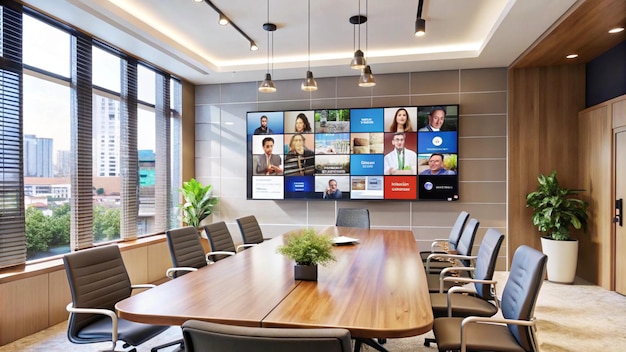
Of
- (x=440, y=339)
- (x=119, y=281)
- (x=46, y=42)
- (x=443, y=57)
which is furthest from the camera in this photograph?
(x=443, y=57)

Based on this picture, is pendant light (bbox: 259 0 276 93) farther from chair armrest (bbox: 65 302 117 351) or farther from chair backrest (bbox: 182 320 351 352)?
chair backrest (bbox: 182 320 351 352)

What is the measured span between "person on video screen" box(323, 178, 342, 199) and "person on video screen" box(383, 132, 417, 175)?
862 mm

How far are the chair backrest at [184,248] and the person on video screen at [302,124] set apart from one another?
324 centimetres

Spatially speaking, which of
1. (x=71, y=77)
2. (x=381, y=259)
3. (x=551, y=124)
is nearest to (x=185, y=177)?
(x=71, y=77)

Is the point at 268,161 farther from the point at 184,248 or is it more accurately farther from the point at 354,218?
the point at 184,248

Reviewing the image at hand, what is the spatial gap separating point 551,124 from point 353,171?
3043 millimetres

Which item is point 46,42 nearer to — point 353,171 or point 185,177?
point 185,177

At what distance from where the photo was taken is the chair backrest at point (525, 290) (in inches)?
78.3

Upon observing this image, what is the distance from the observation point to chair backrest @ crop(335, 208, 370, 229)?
17.7ft

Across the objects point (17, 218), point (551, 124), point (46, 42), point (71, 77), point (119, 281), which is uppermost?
point (46, 42)

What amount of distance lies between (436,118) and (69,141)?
5055 mm

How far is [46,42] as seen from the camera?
414 centimetres

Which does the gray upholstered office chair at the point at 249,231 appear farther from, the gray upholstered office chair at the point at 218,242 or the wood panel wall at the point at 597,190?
the wood panel wall at the point at 597,190

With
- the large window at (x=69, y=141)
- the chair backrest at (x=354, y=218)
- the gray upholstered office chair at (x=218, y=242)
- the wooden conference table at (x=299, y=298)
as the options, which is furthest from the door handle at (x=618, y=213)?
the large window at (x=69, y=141)
